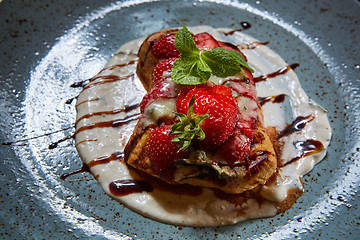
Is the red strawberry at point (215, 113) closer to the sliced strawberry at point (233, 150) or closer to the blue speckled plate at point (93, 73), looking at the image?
the sliced strawberry at point (233, 150)

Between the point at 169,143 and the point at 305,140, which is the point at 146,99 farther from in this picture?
the point at 305,140

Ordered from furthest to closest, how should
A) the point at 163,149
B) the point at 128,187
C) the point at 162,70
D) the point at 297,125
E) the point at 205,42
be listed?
the point at 297,125 → the point at 205,42 → the point at 162,70 → the point at 128,187 → the point at 163,149

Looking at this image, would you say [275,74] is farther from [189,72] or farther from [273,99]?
[189,72]

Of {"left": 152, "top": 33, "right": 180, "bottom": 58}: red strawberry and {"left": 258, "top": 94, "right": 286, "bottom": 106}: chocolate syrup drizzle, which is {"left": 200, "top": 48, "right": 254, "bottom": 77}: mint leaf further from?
{"left": 258, "top": 94, "right": 286, "bottom": 106}: chocolate syrup drizzle

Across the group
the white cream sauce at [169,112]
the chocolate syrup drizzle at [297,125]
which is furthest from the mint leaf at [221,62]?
the chocolate syrup drizzle at [297,125]

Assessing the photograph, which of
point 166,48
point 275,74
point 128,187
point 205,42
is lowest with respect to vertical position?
point 128,187

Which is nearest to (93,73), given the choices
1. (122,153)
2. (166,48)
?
(166,48)

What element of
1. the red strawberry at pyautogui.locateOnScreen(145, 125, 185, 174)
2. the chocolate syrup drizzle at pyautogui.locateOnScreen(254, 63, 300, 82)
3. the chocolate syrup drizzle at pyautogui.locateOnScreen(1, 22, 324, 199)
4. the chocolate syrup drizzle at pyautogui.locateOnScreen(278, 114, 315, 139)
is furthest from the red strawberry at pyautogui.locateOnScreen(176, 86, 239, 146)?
the chocolate syrup drizzle at pyautogui.locateOnScreen(254, 63, 300, 82)
